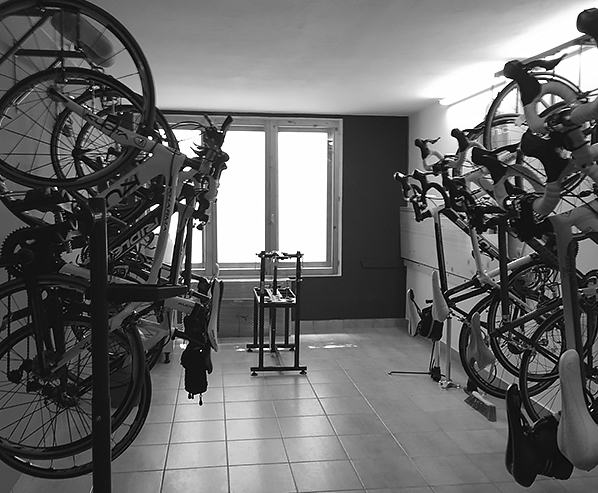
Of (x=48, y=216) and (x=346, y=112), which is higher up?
(x=346, y=112)

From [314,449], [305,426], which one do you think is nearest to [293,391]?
[305,426]

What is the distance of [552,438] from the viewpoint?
90.4 inches

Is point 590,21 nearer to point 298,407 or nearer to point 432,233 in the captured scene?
point 298,407

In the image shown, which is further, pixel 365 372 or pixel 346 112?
pixel 346 112

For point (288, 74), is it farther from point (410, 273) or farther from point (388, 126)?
point (410, 273)

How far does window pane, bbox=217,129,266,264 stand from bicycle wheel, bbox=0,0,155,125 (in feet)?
10.1

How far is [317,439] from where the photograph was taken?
12.3 ft

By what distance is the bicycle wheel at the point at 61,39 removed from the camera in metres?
2.06

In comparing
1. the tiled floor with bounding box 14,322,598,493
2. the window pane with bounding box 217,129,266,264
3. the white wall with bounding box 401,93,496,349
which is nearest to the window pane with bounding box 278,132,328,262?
the window pane with bounding box 217,129,266,264

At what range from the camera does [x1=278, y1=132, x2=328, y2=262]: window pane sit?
22.8ft

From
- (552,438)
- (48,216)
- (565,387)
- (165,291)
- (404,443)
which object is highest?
(48,216)

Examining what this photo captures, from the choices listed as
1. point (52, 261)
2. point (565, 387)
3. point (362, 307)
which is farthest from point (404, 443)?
point (362, 307)

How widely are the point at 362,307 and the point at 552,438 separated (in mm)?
4818

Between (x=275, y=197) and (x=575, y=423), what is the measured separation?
17.2ft
